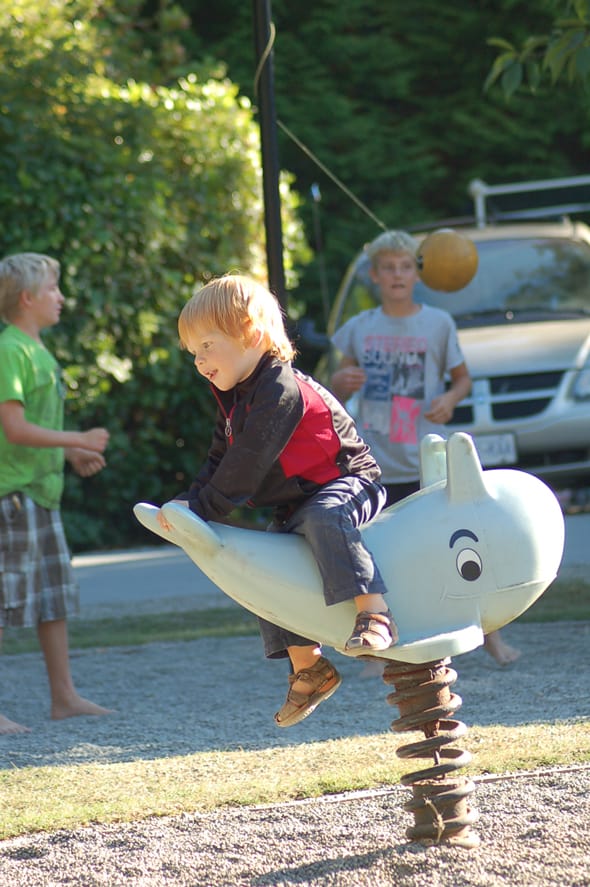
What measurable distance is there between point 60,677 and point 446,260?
260 centimetres

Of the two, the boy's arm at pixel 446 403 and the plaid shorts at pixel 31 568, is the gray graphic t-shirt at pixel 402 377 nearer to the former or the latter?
the boy's arm at pixel 446 403

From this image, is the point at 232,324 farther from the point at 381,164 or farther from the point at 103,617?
the point at 381,164

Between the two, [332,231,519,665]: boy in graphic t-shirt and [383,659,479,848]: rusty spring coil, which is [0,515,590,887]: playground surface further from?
[332,231,519,665]: boy in graphic t-shirt

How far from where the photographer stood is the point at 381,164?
16.2 m

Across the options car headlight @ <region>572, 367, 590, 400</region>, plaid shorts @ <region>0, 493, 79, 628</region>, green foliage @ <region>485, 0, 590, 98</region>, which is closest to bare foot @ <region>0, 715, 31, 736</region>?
plaid shorts @ <region>0, 493, 79, 628</region>

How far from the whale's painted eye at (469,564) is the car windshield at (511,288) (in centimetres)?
605

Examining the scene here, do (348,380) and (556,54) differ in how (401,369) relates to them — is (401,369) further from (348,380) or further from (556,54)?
(556,54)

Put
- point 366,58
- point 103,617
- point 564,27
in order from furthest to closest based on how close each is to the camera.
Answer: point 366,58, point 103,617, point 564,27

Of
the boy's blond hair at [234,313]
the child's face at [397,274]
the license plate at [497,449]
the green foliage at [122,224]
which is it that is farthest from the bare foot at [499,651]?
the green foliage at [122,224]

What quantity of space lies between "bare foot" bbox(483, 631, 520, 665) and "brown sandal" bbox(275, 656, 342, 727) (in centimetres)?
245

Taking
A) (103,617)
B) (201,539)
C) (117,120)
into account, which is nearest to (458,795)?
(201,539)

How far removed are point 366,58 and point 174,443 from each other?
7137 millimetres

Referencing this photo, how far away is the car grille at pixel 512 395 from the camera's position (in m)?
8.89

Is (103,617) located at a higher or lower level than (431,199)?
lower
